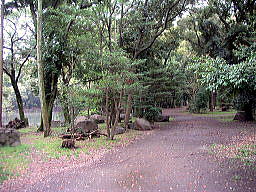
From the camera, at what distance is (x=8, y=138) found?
8.61m

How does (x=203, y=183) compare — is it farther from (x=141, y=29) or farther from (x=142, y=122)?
(x=141, y=29)

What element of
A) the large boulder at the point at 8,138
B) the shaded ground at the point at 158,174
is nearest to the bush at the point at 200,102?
the shaded ground at the point at 158,174

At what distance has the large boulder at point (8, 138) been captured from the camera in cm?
844

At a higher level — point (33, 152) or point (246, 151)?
point (246, 151)

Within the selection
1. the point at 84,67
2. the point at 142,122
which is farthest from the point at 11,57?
the point at 142,122

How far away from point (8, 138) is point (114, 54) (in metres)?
5.11

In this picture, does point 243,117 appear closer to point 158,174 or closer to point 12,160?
point 158,174

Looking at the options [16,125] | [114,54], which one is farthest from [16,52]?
[114,54]

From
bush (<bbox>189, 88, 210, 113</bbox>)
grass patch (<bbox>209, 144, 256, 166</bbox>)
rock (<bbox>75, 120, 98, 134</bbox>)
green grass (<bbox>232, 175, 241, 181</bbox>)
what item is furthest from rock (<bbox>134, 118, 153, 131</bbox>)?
bush (<bbox>189, 88, 210, 113</bbox>)

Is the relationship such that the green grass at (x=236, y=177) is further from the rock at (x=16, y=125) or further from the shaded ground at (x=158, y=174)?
the rock at (x=16, y=125)

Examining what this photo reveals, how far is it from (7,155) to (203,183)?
20.0 feet

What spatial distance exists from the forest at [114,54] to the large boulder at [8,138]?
1465 millimetres

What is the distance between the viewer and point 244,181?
182 inches

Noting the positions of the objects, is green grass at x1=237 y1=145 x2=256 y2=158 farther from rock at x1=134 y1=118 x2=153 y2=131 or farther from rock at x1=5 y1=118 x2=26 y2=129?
rock at x1=5 y1=118 x2=26 y2=129
